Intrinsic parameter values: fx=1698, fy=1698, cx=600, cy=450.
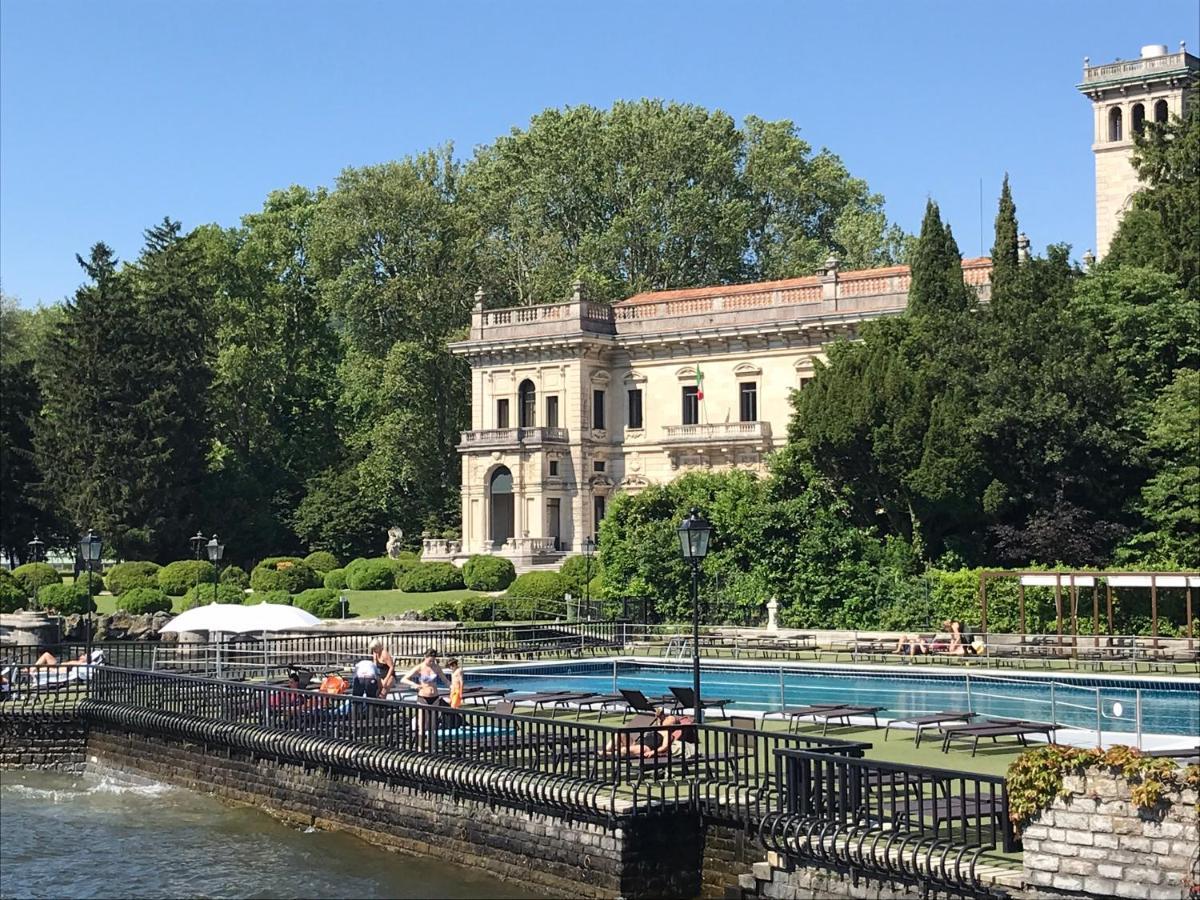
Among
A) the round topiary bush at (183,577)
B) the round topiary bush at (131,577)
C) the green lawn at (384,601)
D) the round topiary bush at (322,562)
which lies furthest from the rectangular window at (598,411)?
the round topiary bush at (131,577)

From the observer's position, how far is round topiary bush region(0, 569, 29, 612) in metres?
54.0

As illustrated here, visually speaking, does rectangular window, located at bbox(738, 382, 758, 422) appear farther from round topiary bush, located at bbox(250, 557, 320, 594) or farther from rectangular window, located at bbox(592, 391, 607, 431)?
round topiary bush, located at bbox(250, 557, 320, 594)

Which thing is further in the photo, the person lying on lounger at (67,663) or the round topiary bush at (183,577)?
the round topiary bush at (183,577)

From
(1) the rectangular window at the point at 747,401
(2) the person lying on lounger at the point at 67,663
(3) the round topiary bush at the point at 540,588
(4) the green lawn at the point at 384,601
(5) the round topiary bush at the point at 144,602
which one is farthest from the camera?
(1) the rectangular window at the point at 747,401

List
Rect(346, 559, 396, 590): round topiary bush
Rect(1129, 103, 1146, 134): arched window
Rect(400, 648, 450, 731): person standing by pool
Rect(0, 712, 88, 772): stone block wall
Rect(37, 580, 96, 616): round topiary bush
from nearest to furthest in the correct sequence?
Rect(400, 648, 450, 731): person standing by pool, Rect(0, 712, 88, 772): stone block wall, Rect(37, 580, 96, 616): round topiary bush, Rect(346, 559, 396, 590): round topiary bush, Rect(1129, 103, 1146, 134): arched window

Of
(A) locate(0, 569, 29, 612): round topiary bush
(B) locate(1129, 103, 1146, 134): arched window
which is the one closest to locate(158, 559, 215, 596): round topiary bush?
(A) locate(0, 569, 29, 612): round topiary bush

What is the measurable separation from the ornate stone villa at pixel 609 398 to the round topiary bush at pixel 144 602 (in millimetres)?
13873

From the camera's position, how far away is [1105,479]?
42.4 metres

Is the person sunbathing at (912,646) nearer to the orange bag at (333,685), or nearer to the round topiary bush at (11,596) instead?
the orange bag at (333,685)

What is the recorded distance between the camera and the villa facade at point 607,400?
62219 mm

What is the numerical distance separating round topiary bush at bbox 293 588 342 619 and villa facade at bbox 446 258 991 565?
997cm

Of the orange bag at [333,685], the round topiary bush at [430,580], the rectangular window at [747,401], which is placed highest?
the rectangular window at [747,401]

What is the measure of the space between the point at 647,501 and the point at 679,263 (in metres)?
26.6

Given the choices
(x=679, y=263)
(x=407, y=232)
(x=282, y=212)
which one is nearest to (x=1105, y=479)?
(x=679, y=263)
